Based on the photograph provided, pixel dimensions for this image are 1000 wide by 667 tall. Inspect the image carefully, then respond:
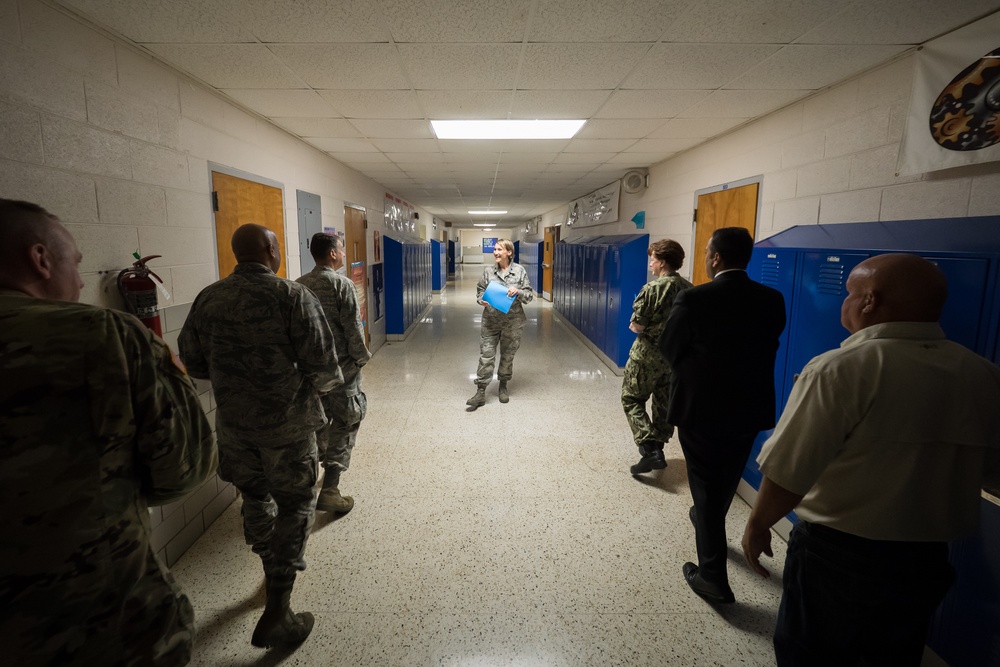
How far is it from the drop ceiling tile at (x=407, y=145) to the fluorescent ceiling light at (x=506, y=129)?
0.94 feet

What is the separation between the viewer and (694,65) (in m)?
2.51

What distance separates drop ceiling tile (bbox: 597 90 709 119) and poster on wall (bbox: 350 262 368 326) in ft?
10.9

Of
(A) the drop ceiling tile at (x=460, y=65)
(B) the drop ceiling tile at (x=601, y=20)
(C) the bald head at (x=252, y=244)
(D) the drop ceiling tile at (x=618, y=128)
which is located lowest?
(C) the bald head at (x=252, y=244)

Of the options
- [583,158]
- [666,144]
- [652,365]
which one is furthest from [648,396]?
[583,158]

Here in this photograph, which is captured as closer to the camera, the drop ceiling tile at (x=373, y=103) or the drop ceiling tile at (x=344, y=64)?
the drop ceiling tile at (x=344, y=64)

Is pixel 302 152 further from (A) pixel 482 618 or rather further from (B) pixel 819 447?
(B) pixel 819 447

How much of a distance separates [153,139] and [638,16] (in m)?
2.49

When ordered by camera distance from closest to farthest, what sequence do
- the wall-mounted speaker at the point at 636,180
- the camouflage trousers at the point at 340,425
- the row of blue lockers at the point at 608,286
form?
the camouflage trousers at the point at 340,425 < the row of blue lockers at the point at 608,286 < the wall-mounted speaker at the point at 636,180

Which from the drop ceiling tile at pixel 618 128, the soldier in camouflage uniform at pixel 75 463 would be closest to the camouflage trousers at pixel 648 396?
the drop ceiling tile at pixel 618 128

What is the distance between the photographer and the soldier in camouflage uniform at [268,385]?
1.73 meters

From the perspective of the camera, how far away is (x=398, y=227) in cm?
934

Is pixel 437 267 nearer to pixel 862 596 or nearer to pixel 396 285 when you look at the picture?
pixel 396 285

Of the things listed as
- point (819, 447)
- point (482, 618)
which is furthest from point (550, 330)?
point (819, 447)

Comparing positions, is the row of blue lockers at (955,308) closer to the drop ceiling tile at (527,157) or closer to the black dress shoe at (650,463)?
the black dress shoe at (650,463)
